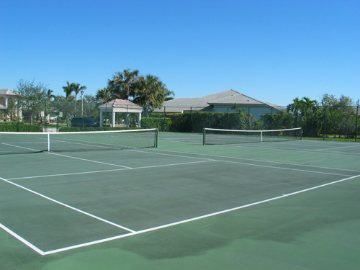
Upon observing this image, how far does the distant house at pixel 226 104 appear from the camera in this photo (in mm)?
53094

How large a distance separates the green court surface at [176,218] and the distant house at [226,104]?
112ft

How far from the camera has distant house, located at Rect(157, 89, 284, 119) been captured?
174 feet

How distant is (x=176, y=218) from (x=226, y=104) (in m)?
48.5

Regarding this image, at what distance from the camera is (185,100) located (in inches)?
2714

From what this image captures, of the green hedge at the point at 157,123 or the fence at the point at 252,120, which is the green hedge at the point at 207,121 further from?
the green hedge at the point at 157,123

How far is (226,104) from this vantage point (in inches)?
2165

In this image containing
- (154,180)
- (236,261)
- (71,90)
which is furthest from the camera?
(71,90)

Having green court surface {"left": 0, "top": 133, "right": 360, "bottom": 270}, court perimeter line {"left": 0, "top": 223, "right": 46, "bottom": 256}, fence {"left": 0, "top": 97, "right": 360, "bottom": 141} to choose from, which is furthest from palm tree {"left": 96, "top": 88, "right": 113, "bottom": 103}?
court perimeter line {"left": 0, "top": 223, "right": 46, "bottom": 256}

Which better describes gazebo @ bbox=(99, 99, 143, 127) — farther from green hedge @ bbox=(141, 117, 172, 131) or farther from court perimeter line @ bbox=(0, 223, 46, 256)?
court perimeter line @ bbox=(0, 223, 46, 256)

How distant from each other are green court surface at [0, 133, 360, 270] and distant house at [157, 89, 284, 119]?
3403cm

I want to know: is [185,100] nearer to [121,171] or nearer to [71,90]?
[71,90]

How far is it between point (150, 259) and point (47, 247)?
54.5 inches

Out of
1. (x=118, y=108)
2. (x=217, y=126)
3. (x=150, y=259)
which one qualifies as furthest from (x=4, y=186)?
(x=118, y=108)

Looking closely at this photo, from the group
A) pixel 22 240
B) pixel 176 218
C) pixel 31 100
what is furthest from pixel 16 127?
pixel 22 240
